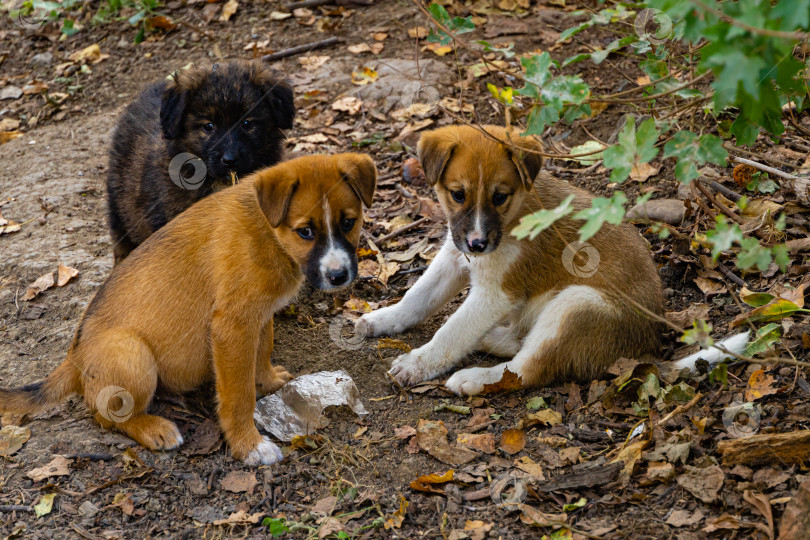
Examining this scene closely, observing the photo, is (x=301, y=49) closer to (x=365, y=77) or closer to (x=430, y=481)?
(x=365, y=77)

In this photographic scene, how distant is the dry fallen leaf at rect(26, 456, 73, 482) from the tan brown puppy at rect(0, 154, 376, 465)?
318mm

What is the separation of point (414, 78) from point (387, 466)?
4.81m

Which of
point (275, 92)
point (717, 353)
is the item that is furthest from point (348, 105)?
point (717, 353)

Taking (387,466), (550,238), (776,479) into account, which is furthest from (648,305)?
(387,466)

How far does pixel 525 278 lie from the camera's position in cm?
496

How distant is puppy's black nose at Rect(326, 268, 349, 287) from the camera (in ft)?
14.0

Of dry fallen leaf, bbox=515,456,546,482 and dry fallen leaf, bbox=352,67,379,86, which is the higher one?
dry fallen leaf, bbox=515,456,546,482

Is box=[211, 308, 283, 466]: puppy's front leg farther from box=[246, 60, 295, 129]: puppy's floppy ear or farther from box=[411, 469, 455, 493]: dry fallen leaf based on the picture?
box=[246, 60, 295, 129]: puppy's floppy ear

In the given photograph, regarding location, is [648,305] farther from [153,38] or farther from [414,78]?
[153,38]

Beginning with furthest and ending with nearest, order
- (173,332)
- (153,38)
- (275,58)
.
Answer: (153,38)
(275,58)
(173,332)

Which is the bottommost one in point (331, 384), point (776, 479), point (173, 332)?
point (331, 384)

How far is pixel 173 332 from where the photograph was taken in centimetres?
445

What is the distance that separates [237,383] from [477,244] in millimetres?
1643

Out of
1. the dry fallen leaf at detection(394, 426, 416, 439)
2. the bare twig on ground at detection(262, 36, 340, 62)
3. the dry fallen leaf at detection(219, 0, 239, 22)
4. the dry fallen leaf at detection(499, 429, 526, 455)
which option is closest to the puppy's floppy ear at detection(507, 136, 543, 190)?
the dry fallen leaf at detection(499, 429, 526, 455)
